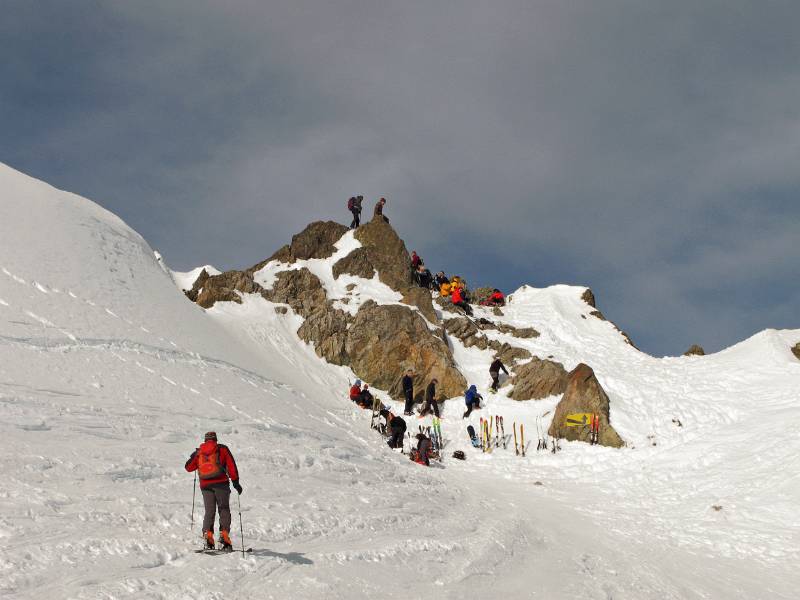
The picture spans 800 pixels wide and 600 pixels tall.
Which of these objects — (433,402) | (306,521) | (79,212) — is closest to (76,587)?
(306,521)

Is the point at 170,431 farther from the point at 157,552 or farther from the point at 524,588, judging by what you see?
the point at 524,588

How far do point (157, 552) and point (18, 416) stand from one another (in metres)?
5.98

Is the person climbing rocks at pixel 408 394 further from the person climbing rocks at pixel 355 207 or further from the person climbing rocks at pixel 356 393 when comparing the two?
the person climbing rocks at pixel 355 207

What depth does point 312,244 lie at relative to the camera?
4078 centimetres

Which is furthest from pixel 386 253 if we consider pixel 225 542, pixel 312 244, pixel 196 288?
pixel 225 542

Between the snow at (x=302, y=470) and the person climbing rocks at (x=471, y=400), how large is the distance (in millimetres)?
543

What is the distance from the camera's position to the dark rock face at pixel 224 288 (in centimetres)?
3372

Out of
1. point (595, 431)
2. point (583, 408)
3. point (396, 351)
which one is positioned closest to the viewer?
point (595, 431)

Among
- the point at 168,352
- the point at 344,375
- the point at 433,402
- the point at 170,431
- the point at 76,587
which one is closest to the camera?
the point at 76,587

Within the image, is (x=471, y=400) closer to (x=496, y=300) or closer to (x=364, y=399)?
(x=364, y=399)

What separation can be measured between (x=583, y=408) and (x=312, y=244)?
23.7m

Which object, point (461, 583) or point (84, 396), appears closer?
point (461, 583)

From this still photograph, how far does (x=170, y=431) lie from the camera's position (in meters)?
14.0

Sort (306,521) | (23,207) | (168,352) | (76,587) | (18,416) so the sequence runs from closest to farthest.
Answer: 1. (76,587)
2. (306,521)
3. (18,416)
4. (168,352)
5. (23,207)
